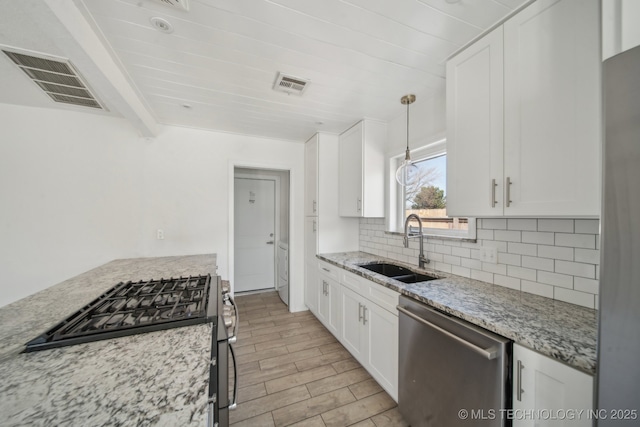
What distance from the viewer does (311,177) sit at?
10.6 ft

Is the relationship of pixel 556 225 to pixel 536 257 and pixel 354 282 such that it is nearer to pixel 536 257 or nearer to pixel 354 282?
pixel 536 257

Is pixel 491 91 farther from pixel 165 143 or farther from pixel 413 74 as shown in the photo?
pixel 165 143

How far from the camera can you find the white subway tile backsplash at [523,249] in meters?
1.42

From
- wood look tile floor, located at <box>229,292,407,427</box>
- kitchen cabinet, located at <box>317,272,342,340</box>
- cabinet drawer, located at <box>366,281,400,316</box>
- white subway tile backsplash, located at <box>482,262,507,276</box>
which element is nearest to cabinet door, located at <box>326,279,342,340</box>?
kitchen cabinet, located at <box>317,272,342,340</box>

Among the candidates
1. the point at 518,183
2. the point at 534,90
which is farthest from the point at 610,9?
the point at 518,183

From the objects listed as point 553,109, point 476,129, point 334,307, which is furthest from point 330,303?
point 553,109

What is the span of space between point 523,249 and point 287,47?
1995 millimetres

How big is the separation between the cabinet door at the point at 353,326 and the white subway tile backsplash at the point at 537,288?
1.14 metres

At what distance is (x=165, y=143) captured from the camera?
2.76m

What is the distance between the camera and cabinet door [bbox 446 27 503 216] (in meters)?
1.32

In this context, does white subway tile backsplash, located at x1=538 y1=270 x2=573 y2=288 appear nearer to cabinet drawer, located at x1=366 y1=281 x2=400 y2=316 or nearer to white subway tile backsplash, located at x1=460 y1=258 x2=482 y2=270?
white subway tile backsplash, located at x1=460 y1=258 x2=482 y2=270

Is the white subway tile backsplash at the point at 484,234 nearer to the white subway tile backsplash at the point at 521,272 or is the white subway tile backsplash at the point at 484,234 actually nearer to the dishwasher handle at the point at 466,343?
the white subway tile backsplash at the point at 521,272

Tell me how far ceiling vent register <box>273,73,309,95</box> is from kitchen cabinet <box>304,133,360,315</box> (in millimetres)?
1059

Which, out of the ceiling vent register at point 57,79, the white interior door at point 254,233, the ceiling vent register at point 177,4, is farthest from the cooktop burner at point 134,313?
the white interior door at point 254,233
